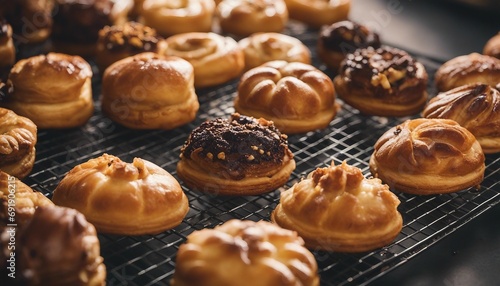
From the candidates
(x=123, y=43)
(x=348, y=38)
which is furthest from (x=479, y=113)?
(x=123, y=43)

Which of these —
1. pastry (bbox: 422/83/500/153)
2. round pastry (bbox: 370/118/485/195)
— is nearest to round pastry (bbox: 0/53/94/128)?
round pastry (bbox: 370/118/485/195)

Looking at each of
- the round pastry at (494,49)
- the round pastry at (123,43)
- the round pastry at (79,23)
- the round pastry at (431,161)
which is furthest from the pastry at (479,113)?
the round pastry at (79,23)

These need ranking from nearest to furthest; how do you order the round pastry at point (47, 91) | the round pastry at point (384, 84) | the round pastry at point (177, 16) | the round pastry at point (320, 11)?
the round pastry at point (47, 91) → the round pastry at point (384, 84) → the round pastry at point (177, 16) → the round pastry at point (320, 11)

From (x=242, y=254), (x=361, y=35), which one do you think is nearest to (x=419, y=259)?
(x=242, y=254)

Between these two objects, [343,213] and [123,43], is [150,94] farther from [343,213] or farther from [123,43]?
[343,213]

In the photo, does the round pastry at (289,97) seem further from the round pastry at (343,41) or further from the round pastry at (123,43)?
→ the round pastry at (123,43)

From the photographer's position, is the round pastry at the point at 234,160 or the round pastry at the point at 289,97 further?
the round pastry at the point at 289,97

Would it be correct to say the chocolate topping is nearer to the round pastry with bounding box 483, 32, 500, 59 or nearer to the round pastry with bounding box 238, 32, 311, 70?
the round pastry with bounding box 238, 32, 311, 70
